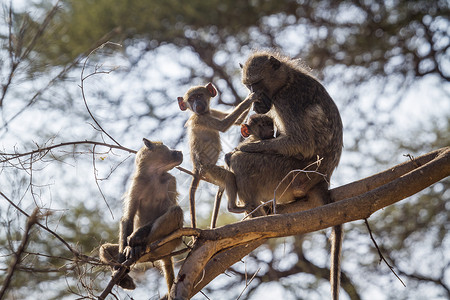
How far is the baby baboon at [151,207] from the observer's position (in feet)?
11.2

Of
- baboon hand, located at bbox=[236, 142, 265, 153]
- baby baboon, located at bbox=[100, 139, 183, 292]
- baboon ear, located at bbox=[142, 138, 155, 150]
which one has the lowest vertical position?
baby baboon, located at bbox=[100, 139, 183, 292]

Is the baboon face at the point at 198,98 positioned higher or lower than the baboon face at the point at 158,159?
higher

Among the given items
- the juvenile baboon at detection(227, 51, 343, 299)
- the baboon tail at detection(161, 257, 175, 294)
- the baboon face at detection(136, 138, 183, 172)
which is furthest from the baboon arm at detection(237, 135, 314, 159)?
the baboon tail at detection(161, 257, 175, 294)

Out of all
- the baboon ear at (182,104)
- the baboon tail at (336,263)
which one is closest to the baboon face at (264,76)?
the baboon ear at (182,104)

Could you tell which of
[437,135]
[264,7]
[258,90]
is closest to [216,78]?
[264,7]

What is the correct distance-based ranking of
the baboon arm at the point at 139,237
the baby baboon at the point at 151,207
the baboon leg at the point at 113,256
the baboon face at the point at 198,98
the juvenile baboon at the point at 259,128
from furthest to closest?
the baboon face at the point at 198,98
the juvenile baboon at the point at 259,128
the baboon leg at the point at 113,256
the baby baboon at the point at 151,207
the baboon arm at the point at 139,237

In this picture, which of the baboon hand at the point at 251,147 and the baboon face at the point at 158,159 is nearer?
the baboon face at the point at 158,159

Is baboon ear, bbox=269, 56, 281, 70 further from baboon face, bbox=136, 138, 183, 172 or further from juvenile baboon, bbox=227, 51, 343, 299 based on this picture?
baboon face, bbox=136, 138, 183, 172

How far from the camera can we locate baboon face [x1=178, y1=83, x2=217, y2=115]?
4738 mm

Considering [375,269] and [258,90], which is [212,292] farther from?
[258,90]

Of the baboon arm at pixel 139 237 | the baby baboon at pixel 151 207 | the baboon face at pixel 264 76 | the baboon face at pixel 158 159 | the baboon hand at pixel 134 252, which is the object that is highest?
the baboon face at pixel 264 76

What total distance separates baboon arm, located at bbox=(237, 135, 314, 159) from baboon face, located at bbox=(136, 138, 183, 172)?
0.55m

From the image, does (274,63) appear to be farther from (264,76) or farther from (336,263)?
(336,263)

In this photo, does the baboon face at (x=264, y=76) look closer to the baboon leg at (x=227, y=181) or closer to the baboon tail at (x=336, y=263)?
the baboon leg at (x=227, y=181)
